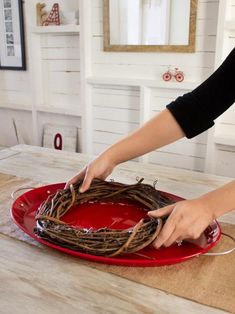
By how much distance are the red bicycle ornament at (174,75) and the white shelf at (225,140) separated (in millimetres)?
411

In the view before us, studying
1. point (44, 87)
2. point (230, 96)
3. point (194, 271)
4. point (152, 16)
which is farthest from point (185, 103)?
point (44, 87)

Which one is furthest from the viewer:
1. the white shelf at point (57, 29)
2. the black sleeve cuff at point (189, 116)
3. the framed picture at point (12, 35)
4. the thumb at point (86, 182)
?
the framed picture at point (12, 35)

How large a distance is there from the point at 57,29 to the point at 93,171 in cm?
179

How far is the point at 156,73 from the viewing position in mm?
2277

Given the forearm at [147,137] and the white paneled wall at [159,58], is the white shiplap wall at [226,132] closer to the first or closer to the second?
the white paneled wall at [159,58]

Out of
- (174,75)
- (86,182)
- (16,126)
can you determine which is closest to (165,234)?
(86,182)

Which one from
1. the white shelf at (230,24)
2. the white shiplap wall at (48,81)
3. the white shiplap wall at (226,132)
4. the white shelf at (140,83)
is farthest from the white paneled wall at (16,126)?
the white shelf at (230,24)

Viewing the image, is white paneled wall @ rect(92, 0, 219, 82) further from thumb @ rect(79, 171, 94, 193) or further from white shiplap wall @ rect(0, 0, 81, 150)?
thumb @ rect(79, 171, 94, 193)

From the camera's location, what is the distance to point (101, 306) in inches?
22.5

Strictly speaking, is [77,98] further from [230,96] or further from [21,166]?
[230,96]

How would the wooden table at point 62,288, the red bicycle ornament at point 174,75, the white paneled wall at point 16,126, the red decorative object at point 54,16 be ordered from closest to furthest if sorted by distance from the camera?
the wooden table at point 62,288 < the red bicycle ornament at point 174,75 < the red decorative object at point 54,16 < the white paneled wall at point 16,126

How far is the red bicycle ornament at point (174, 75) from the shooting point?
7.09 ft

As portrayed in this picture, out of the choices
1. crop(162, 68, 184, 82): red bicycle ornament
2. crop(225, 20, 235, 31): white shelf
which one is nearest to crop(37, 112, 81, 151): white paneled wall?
crop(162, 68, 184, 82): red bicycle ornament

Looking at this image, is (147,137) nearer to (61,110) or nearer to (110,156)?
(110,156)
